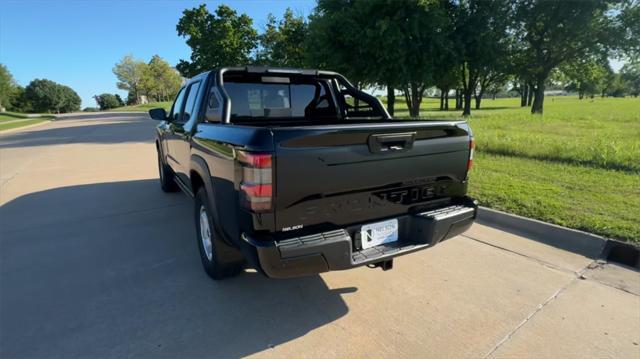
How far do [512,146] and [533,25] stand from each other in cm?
2573

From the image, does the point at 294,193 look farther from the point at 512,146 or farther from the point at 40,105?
the point at 40,105

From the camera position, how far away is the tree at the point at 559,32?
26.1 meters

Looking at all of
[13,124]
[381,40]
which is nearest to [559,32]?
[381,40]

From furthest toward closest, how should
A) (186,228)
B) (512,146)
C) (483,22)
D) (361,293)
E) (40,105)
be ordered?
(40,105) < (483,22) < (512,146) < (186,228) < (361,293)

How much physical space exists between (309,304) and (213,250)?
0.95m

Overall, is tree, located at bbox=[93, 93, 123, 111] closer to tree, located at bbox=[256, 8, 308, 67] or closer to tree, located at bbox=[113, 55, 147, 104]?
tree, located at bbox=[113, 55, 147, 104]

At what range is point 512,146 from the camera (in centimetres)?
880

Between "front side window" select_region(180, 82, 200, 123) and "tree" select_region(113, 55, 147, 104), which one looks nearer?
"front side window" select_region(180, 82, 200, 123)

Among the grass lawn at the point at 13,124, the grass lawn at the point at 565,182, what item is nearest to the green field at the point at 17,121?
the grass lawn at the point at 13,124

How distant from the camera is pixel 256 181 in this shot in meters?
2.24

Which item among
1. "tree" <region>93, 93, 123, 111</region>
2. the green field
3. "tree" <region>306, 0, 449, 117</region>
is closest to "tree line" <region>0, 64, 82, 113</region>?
"tree" <region>93, 93, 123, 111</region>

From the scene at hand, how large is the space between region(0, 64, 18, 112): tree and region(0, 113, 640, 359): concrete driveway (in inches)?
3113

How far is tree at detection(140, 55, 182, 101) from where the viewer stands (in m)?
73.9

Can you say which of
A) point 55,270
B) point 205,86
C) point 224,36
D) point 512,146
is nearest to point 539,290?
point 205,86
